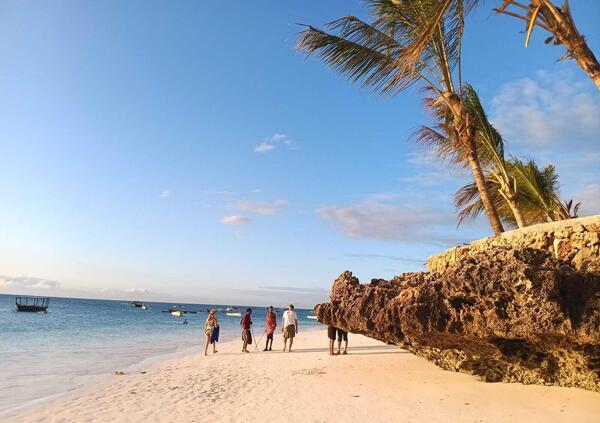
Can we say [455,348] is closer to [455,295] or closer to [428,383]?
[428,383]

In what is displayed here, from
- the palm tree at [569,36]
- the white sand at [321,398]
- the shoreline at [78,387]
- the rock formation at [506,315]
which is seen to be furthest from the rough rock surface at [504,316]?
the shoreline at [78,387]

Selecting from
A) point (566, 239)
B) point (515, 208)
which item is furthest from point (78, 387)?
point (515, 208)

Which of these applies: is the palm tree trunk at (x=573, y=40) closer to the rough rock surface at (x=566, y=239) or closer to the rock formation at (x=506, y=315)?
the rough rock surface at (x=566, y=239)

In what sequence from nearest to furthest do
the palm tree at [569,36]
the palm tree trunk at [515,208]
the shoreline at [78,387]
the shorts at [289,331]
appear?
the palm tree at [569,36]
the shoreline at [78,387]
the palm tree trunk at [515,208]
the shorts at [289,331]

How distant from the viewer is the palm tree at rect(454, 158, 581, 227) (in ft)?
Result: 52.3

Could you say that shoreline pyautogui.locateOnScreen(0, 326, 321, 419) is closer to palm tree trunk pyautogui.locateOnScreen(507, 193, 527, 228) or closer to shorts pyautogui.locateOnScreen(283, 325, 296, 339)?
shorts pyautogui.locateOnScreen(283, 325, 296, 339)

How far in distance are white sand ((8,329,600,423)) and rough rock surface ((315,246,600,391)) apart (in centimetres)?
35

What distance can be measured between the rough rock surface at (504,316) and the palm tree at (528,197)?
9868mm

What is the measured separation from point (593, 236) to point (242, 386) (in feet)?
22.8

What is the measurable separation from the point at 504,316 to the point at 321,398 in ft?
11.0

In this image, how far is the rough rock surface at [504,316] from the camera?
5.59 meters

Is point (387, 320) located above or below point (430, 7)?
below

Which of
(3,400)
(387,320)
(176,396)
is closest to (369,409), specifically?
(387,320)

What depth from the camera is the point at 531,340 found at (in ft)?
19.4
